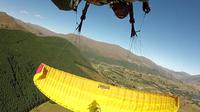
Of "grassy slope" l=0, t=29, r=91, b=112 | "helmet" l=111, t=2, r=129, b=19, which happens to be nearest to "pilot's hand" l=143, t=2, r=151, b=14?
"helmet" l=111, t=2, r=129, b=19

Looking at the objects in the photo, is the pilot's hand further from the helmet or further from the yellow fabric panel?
the yellow fabric panel

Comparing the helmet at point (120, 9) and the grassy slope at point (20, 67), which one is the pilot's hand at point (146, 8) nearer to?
the helmet at point (120, 9)

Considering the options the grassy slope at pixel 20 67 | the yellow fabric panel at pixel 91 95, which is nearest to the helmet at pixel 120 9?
the yellow fabric panel at pixel 91 95

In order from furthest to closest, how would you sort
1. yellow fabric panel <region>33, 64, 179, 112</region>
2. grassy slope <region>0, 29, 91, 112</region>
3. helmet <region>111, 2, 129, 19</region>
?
grassy slope <region>0, 29, 91, 112</region> → yellow fabric panel <region>33, 64, 179, 112</region> → helmet <region>111, 2, 129, 19</region>

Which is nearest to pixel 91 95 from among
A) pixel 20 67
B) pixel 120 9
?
pixel 120 9

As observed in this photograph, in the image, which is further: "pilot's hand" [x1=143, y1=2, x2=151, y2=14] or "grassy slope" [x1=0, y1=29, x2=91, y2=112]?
"grassy slope" [x1=0, y1=29, x2=91, y2=112]

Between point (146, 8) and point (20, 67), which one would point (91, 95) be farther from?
point (20, 67)
